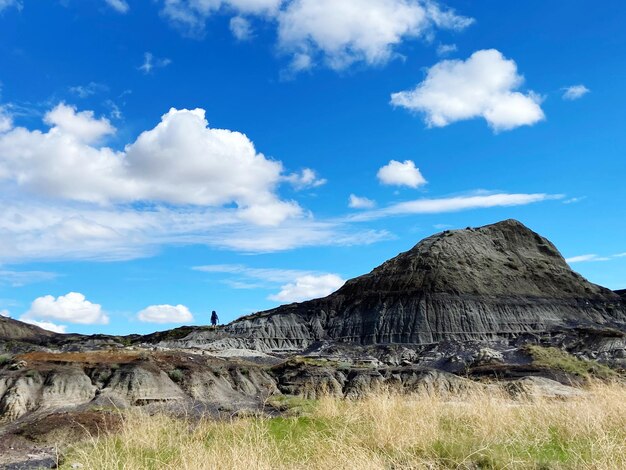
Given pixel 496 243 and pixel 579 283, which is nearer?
pixel 579 283

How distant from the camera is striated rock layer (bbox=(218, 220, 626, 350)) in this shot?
88.4m

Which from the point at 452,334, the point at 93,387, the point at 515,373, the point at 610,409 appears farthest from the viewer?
the point at 452,334

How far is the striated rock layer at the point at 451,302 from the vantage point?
88363 millimetres

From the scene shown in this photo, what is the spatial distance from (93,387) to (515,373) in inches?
1333

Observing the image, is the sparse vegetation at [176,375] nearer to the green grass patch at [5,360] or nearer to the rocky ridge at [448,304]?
the green grass patch at [5,360]

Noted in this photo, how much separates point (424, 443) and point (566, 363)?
48.8 meters

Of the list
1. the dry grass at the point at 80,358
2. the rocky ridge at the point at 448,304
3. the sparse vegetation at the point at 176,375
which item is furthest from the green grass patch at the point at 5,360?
the rocky ridge at the point at 448,304

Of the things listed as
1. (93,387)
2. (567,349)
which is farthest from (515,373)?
→ (93,387)

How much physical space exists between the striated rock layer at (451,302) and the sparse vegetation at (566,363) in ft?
72.3

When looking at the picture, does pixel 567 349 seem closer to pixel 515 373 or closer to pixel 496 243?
pixel 515 373

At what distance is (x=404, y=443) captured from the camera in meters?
10.5

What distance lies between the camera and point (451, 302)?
90.8 metres

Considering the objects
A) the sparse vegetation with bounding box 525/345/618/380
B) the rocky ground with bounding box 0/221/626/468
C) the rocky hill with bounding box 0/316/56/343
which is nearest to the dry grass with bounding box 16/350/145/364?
the rocky ground with bounding box 0/221/626/468

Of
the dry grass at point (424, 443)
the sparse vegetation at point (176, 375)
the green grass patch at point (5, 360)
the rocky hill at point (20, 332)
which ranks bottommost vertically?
the dry grass at point (424, 443)
